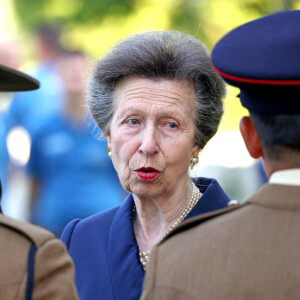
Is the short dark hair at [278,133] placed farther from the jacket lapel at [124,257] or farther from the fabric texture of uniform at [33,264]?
the jacket lapel at [124,257]

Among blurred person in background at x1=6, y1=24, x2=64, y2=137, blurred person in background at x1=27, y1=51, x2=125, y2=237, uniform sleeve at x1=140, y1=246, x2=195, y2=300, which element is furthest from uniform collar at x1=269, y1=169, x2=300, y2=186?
blurred person in background at x1=6, y1=24, x2=64, y2=137

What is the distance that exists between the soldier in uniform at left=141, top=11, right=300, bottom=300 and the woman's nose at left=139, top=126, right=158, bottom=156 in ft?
4.00

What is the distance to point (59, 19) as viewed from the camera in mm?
11648

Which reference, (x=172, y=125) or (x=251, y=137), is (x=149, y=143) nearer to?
(x=172, y=125)

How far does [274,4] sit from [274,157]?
9.21 metres

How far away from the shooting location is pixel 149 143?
4.04m

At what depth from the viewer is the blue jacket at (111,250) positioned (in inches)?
156

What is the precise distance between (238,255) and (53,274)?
0.65 meters

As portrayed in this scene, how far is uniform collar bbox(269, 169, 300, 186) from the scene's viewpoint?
271cm

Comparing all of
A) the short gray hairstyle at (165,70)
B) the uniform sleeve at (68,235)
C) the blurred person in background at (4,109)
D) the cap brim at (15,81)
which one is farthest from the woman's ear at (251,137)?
the blurred person in background at (4,109)

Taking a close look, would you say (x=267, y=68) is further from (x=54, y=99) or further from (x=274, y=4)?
(x=274, y=4)

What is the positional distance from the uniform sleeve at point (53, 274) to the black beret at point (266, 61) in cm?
79

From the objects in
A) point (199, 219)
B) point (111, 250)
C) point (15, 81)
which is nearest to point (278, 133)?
point (199, 219)

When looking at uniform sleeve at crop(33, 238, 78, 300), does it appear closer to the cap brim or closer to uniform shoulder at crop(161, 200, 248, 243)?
uniform shoulder at crop(161, 200, 248, 243)
